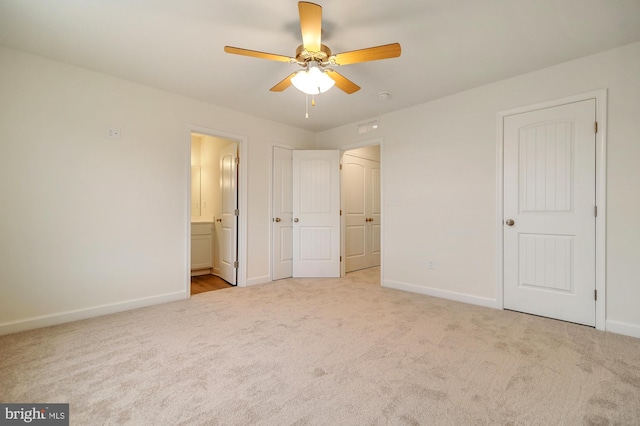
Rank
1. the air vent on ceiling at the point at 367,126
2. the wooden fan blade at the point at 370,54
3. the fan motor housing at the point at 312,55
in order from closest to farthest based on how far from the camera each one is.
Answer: the wooden fan blade at the point at 370,54 < the fan motor housing at the point at 312,55 < the air vent on ceiling at the point at 367,126

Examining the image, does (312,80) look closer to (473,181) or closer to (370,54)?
(370,54)

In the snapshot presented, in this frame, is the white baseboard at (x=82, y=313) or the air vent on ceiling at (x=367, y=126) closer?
the white baseboard at (x=82, y=313)

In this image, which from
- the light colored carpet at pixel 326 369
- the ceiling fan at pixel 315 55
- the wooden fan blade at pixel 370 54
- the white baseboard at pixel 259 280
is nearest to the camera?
the light colored carpet at pixel 326 369

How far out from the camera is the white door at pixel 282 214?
14.2ft

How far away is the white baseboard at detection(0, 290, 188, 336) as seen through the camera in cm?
239

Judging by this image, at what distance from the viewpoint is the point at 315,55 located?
2.02m

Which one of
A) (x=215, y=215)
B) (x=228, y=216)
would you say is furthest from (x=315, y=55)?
(x=215, y=215)

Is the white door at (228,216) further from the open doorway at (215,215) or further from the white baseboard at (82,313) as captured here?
the white baseboard at (82,313)

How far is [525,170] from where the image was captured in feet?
9.31

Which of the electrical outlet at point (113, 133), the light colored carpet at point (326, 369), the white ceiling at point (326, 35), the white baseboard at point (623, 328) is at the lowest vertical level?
the light colored carpet at point (326, 369)

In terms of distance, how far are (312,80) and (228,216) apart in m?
2.77

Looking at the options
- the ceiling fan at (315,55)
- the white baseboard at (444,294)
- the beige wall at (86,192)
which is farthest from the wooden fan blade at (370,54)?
the white baseboard at (444,294)

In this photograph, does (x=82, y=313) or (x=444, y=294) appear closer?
(x=82, y=313)

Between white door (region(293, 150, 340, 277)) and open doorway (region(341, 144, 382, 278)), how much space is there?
24 centimetres
